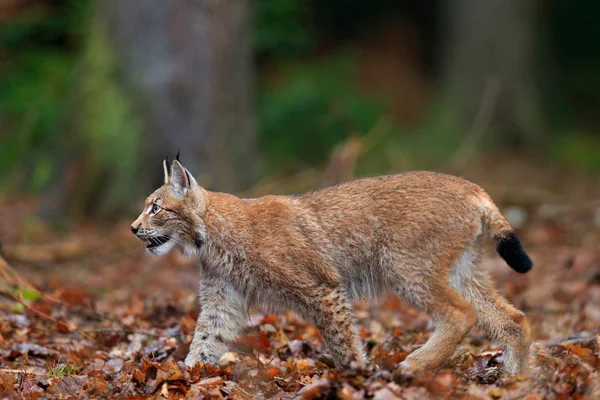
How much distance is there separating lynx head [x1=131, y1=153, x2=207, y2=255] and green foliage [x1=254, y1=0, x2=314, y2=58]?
1012 centimetres

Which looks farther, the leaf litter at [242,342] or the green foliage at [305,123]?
the green foliage at [305,123]

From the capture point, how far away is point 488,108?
16.4 metres

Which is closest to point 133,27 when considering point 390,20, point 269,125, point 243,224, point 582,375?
point 269,125

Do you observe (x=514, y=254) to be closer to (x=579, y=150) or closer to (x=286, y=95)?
(x=286, y=95)

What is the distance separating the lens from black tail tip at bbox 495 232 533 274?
227 inches

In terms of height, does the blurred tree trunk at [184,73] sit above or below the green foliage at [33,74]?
below

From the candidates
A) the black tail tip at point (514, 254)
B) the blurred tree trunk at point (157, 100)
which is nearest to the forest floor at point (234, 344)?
the black tail tip at point (514, 254)

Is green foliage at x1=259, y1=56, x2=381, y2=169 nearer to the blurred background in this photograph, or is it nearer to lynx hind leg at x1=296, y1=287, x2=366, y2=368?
the blurred background

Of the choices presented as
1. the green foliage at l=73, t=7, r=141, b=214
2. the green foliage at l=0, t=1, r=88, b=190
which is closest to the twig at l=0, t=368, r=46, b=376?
the green foliage at l=73, t=7, r=141, b=214

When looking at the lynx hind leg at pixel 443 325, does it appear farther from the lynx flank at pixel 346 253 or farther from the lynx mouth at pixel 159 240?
the lynx mouth at pixel 159 240

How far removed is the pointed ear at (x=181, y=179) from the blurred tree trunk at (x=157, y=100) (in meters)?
5.47

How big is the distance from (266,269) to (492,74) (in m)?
12.3

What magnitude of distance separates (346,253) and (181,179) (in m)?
1.34

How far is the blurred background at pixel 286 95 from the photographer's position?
1204cm
